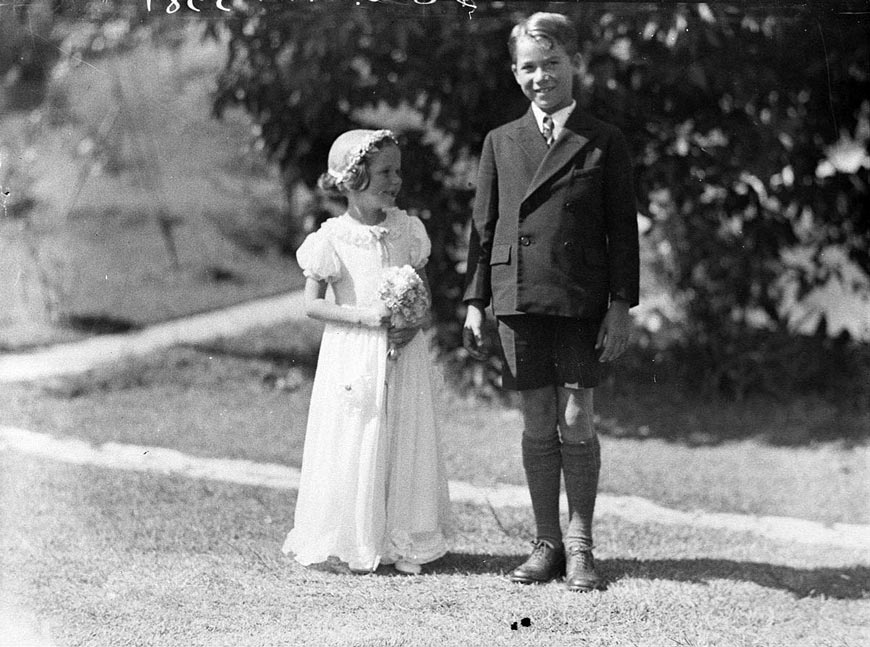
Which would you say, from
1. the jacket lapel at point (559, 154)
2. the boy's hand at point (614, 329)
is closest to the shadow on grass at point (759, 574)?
the boy's hand at point (614, 329)

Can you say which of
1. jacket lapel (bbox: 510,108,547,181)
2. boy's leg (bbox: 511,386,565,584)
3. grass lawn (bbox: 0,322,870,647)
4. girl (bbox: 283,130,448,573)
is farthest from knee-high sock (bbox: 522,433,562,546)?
jacket lapel (bbox: 510,108,547,181)

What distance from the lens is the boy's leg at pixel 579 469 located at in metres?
3.74

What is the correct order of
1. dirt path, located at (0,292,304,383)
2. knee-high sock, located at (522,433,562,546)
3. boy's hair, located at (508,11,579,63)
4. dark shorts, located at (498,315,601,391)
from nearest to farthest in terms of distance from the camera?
boy's hair, located at (508,11,579,63)
dark shorts, located at (498,315,601,391)
knee-high sock, located at (522,433,562,546)
dirt path, located at (0,292,304,383)

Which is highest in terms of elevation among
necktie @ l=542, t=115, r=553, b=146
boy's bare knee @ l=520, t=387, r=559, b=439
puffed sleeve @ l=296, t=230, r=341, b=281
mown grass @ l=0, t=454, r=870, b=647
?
necktie @ l=542, t=115, r=553, b=146

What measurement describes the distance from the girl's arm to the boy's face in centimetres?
87

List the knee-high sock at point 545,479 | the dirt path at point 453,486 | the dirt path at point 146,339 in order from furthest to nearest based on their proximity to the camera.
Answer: the dirt path at point 146,339 < the dirt path at point 453,486 < the knee-high sock at point 545,479

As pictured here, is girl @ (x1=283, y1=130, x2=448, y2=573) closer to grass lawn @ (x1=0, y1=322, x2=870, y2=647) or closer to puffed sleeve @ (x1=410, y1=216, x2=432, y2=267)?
puffed sleeve @ (x1=410, y1=216, x2=432, y2=267)

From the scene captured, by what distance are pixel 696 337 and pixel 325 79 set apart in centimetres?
276

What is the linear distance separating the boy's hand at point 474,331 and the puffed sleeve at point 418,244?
246 millimetres

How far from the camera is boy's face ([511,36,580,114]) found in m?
3.60

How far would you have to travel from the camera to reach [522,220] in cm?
365

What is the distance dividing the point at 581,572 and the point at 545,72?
65.7 inches

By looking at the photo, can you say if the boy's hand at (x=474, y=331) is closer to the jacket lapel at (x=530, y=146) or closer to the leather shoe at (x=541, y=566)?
the jacket lapel at (x=530, y=146)

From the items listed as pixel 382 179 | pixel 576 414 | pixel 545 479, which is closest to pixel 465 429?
pixel 545 479
